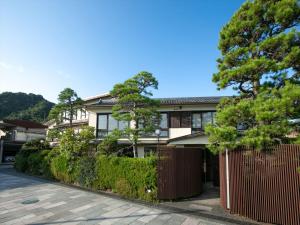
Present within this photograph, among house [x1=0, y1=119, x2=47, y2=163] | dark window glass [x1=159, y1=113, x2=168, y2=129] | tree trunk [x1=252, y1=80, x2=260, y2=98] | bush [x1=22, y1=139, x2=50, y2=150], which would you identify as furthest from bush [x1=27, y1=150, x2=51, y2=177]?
house [x1=0, y1=119, x2=47, y2=163]

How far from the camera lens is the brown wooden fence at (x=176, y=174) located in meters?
8.05

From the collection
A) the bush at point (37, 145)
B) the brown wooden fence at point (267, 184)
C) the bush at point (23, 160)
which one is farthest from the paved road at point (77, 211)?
the bush at point (37, 145)

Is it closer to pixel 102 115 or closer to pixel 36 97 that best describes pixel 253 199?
pixel 102 115

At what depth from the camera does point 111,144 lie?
1238cm

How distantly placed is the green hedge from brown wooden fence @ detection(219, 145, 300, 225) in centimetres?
316

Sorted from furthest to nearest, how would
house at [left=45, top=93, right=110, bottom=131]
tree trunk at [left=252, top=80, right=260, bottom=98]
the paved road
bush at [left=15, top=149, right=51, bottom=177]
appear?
house at [left=45, top=93, right=110, bottom=131]
bush at [left=15, top=149, right=51, bottom=177]
tree trunk at [left=252, top=80, right=260, bottom=98]
the paved road

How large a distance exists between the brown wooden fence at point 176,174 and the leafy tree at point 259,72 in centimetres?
190

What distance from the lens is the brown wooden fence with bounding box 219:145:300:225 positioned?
5445 millimetres

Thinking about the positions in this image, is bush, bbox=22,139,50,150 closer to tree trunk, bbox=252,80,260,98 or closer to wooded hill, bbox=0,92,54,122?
tree trunk, bbox=252,80,260,98

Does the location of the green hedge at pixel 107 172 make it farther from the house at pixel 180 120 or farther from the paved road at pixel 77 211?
the house at pixel 180 120

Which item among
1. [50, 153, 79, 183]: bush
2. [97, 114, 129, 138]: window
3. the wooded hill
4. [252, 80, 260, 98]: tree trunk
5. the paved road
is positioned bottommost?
the paved road

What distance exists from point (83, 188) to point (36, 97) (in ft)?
147

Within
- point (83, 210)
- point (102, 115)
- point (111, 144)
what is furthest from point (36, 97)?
point (83, 210)

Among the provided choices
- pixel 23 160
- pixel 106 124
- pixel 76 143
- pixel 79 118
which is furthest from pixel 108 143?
pixel 79 118
